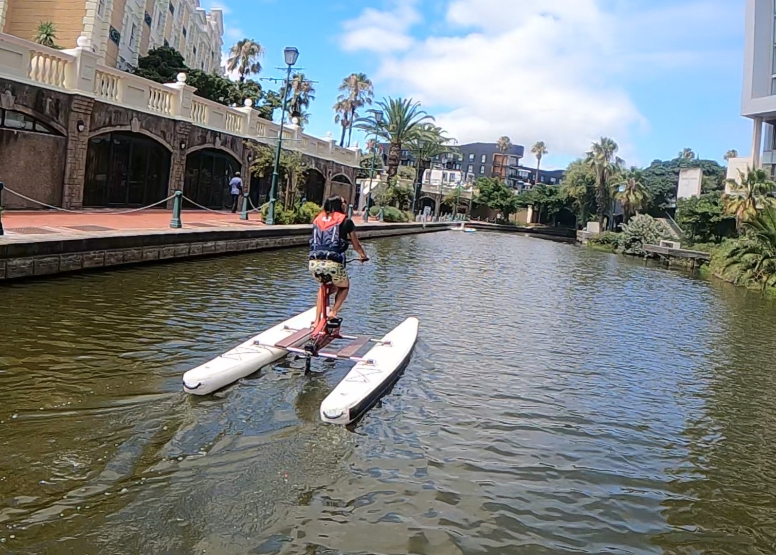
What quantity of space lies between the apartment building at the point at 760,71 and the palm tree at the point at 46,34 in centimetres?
4456

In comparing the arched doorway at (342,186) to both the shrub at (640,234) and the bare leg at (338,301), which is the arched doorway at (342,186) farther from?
the bare leg at (338,301)

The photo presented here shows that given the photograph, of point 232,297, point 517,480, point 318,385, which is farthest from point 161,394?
point 232,297

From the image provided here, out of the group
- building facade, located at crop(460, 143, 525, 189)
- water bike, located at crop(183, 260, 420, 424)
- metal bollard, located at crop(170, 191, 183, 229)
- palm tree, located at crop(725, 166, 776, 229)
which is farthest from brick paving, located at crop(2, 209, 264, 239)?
building facade, located at crop(460, 143, 525, 189)

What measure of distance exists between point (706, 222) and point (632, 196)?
19462mm

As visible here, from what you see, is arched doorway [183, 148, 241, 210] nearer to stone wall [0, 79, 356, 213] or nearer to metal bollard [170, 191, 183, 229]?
stone wall [0, 79, 356, 213]

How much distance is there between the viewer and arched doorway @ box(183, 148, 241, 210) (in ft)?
82.4

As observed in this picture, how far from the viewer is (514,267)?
23.0 metres

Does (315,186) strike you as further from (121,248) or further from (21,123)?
(121,248)

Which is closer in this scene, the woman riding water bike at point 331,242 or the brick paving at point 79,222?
the woman riding water bike at point 331,242

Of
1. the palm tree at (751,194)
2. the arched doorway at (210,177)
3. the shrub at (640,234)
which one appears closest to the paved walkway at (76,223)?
the arched doorway at (210,177)

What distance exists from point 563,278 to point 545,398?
14.7m

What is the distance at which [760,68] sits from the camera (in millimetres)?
45812

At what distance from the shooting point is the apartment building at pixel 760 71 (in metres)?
45.3

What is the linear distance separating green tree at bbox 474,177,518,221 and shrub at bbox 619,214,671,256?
27.5 metres
